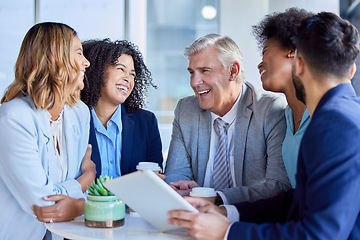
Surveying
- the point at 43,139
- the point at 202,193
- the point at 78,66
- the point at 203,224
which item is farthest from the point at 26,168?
the point at 203,224

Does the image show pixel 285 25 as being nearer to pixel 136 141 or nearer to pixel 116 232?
pixel 136 141

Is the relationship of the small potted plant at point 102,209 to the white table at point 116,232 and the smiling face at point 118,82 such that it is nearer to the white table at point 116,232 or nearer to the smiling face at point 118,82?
the white table at point 116,232

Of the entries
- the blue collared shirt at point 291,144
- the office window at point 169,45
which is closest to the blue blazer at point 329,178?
the blue collared shirt at point 291,144

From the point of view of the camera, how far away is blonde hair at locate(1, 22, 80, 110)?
2.02 meters

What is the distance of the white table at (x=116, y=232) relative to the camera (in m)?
1.44

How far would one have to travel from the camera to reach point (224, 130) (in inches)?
98.1

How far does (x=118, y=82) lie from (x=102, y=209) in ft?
4.75

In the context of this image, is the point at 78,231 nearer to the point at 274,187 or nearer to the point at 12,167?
the point at 12,167

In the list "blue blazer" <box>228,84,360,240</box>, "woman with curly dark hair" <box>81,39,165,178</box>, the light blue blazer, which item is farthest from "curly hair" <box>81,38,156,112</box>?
"blue blazer" <box>228,84,360,240</box>

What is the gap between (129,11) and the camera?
6.03m

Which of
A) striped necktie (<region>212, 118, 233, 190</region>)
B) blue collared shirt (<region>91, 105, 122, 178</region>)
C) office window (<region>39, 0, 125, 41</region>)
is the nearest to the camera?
striped necktie (<region>212, 118, 233, 190</region>)

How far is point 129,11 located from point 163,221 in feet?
16.5

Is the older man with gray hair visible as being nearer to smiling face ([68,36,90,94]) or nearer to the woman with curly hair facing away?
the woman with curly hair facing away

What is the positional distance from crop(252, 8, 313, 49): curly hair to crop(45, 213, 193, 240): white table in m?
1.21
